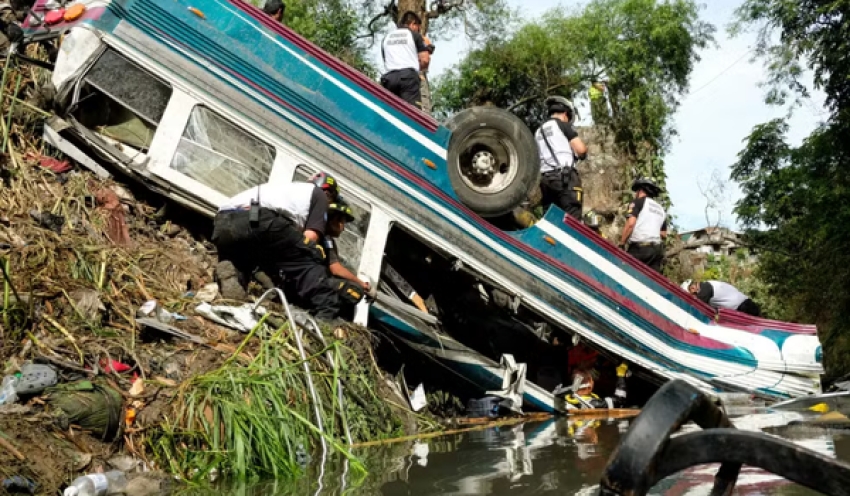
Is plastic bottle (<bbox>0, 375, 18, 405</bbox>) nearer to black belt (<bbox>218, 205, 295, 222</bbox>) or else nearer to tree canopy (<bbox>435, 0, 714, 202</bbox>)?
black belt (<bbox>218, 205, 295, 222</bbox>)

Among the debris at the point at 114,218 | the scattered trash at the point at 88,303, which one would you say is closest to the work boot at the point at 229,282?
the debris at the point at 114,218

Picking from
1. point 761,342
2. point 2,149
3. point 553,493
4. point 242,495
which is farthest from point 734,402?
point 2,149

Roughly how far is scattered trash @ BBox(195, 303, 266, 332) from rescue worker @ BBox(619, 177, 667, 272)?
4.07 metres

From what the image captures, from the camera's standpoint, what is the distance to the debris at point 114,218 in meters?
6.34

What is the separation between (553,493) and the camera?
3703 millimetres

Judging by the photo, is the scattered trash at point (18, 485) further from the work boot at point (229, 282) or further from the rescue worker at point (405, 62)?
the rescue worker at point (405, 62)

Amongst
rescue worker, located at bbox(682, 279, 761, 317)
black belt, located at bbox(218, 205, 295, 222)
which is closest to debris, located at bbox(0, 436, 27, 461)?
black belt, located at bbox(218, 205, 295, 222)

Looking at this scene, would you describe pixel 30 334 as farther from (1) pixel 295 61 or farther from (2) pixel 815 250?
(2) pixel 815 250

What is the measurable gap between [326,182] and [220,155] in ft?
2.87

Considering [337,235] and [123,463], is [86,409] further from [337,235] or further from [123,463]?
[337,235]

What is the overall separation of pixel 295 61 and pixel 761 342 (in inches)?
169

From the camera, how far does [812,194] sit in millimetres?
12305

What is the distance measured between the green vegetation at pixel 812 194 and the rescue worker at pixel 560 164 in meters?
4.49

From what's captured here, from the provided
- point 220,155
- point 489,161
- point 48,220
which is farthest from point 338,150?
point 48,220
